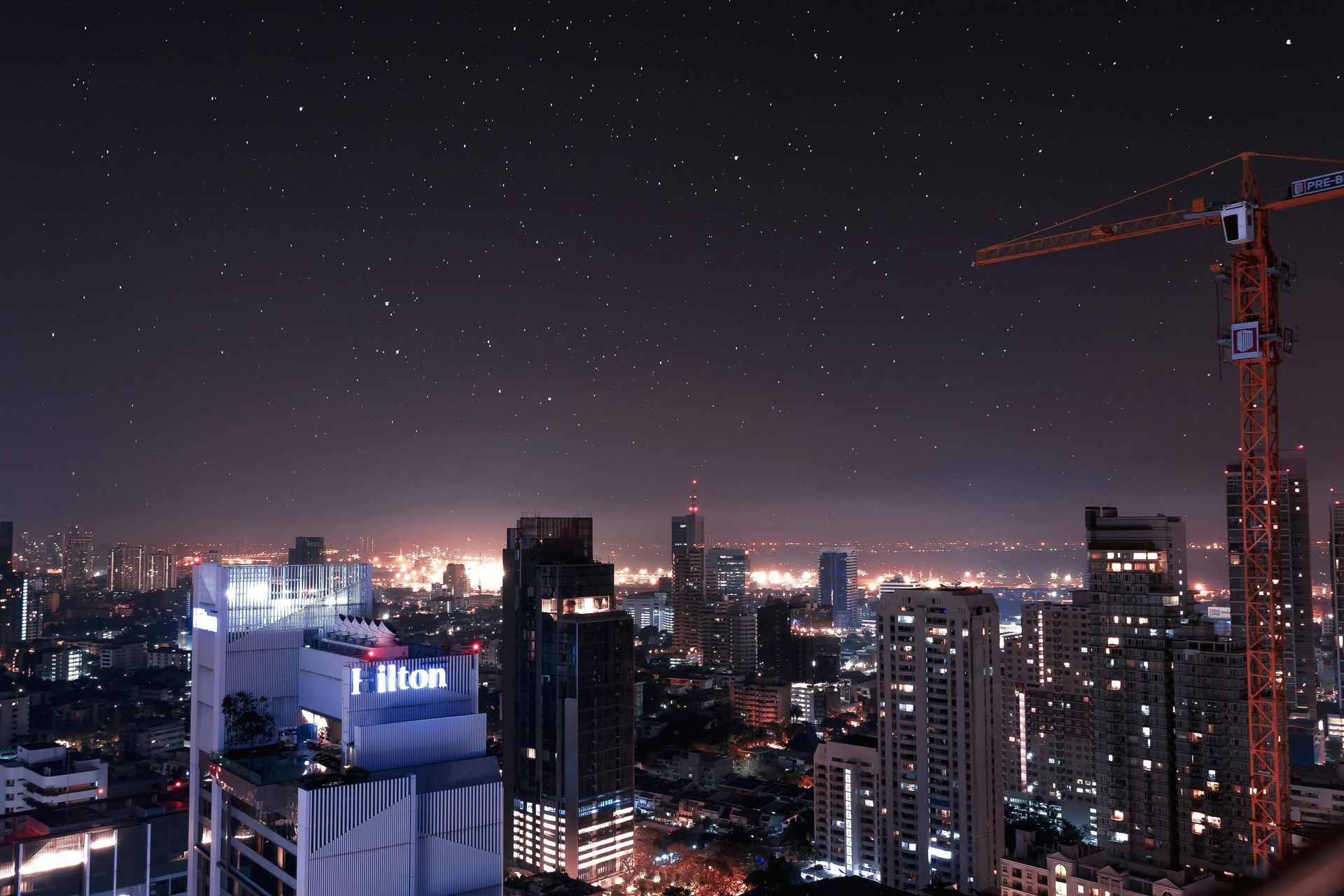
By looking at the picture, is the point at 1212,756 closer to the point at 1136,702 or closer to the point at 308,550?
the point at 1136,702

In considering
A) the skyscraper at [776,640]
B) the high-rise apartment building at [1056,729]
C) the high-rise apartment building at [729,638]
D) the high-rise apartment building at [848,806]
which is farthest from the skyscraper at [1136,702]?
the high-rise apartment building at [729,638]

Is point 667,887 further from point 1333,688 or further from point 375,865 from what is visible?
point 1333,688

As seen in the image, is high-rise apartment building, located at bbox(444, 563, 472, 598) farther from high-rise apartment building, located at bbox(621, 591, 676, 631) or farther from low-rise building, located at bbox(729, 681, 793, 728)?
low-rise building, located at bbox(729, 681, 793, 728)

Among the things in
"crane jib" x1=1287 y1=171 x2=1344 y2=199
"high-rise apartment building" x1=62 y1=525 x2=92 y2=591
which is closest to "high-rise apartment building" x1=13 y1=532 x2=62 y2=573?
"high-rise apartment building" x1=62 y1=525 x2=92 y2=591

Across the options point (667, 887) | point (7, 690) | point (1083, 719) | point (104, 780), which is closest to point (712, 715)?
point (1083, 719)

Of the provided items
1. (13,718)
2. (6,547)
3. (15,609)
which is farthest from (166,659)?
(13,718)
